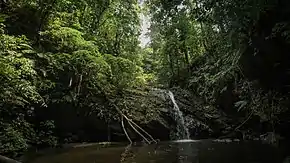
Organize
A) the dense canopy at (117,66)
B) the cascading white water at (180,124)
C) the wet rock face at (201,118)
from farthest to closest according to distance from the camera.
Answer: the wet rock face at (201,118) → the cascading white water at (180,124) → the dense canopy at (117,66)

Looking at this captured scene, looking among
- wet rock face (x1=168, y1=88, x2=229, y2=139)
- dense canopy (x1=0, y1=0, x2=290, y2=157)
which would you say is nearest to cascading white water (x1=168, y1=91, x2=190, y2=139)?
wet rock face (x1=168, y1=88, x2=229, y2=139)

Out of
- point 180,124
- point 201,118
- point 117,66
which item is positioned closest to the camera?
point 117,66

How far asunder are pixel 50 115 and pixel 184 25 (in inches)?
474

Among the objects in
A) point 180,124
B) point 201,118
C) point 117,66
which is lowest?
point 180,124

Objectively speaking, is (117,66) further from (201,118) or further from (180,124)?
(201,118)

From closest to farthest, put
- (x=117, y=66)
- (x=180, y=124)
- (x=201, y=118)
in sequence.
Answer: (x=117, y=66) < (x=180, y=124) < (x=201, y=118)

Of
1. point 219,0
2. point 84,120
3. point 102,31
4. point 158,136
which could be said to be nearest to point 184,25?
point 102,31

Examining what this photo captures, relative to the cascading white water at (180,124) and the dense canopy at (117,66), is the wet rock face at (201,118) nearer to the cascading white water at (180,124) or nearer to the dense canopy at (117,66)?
the cascading white water at (180,124)

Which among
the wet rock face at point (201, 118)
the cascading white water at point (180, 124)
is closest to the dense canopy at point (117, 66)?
the wet rock face at point (201, 118)

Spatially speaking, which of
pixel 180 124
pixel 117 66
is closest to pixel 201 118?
pixel 180 124

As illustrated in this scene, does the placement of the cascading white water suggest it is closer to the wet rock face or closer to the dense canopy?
the wet rock face

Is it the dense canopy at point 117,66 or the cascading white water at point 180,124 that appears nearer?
the dense canopy at point 117,66

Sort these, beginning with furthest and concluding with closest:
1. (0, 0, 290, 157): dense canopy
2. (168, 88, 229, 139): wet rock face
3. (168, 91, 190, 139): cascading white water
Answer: (168, 88, 229, 139): wet rock face → (168, 91, 190, 139): cascading white water → (0, 0, 290, 157): dense canopy

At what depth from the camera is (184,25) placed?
21.9 m
